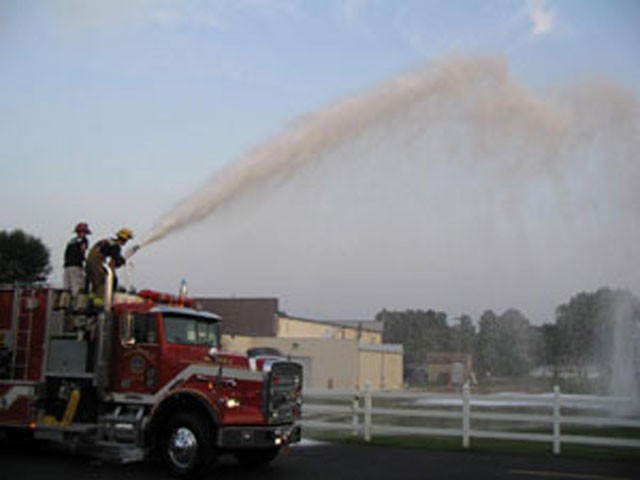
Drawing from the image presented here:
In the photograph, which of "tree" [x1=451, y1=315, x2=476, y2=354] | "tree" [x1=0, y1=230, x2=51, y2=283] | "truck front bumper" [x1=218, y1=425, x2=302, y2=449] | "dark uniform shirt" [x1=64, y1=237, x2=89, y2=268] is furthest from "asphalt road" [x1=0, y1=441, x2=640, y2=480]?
"tree" [x1=451, y1=315, x2=476, y2=354]

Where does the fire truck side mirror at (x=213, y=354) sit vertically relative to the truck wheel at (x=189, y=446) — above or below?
above

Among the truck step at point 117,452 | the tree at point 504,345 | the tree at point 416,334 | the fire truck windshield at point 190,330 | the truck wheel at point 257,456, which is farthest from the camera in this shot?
the tree at point 416,334

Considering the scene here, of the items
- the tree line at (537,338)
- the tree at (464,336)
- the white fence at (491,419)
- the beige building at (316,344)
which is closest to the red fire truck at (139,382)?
the white fence at (491,419)

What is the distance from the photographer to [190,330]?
557 inches

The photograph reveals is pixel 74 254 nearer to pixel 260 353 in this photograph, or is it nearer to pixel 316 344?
pixel 260 353

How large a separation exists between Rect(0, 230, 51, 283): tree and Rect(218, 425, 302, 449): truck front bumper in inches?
1312

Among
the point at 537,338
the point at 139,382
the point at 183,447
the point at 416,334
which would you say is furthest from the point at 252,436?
the point at 416,334

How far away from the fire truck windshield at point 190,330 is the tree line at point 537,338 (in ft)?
66.4

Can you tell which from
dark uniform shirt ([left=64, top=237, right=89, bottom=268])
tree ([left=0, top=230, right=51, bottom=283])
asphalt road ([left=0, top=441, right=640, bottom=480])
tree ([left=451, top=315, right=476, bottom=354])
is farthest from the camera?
tree ([left=451, top=315, right=476, bottom=354])

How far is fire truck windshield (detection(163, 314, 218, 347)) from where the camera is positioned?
45.3 ft

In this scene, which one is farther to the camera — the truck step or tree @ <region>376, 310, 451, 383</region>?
tree @ <region>376, 310, 451, 383</region>

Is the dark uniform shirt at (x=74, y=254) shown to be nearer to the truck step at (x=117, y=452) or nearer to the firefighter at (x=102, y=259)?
the firefighter at (x=102, y=259)

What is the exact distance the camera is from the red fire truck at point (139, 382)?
12.6m

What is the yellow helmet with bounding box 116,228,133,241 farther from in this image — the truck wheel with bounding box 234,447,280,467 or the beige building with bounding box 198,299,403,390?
the beige building with bounding box 198,299,403,390
